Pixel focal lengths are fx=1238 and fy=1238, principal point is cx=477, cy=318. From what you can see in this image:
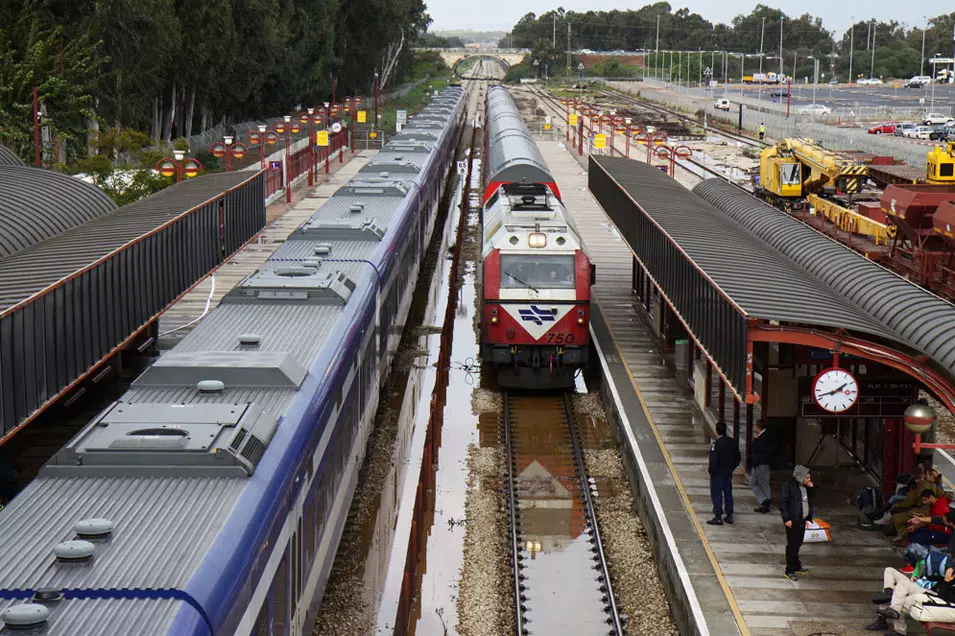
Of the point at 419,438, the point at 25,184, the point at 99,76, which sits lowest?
the point at 419,438

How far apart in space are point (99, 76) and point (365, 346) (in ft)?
112

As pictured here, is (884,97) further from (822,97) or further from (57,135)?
(57,135)

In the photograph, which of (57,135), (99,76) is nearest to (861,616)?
(57,135)

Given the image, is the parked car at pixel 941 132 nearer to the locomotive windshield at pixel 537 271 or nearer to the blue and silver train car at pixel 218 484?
the locomotive windshield at pixel 537 271

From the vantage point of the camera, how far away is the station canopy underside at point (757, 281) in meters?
14.9

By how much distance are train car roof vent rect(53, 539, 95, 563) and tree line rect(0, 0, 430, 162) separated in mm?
32502

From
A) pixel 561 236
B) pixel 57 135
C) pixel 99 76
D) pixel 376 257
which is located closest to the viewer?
pixel 376 257

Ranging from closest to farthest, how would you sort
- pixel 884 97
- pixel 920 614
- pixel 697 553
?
pixel 920 614 < pixel 697 553 < pixel 884 97

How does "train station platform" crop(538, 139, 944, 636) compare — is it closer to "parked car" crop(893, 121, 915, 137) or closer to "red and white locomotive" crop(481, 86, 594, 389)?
"red and white locomotive" crop(481, 86, 594, 389)

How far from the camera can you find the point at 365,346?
1700cm

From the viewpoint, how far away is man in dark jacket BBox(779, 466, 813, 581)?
1367 centimetres

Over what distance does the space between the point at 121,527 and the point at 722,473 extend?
8.72 m

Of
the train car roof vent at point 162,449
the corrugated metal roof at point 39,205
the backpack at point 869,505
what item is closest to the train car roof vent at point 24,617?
the train car roof vent at point 162,449

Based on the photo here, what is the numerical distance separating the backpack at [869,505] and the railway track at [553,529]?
3.29 meters
